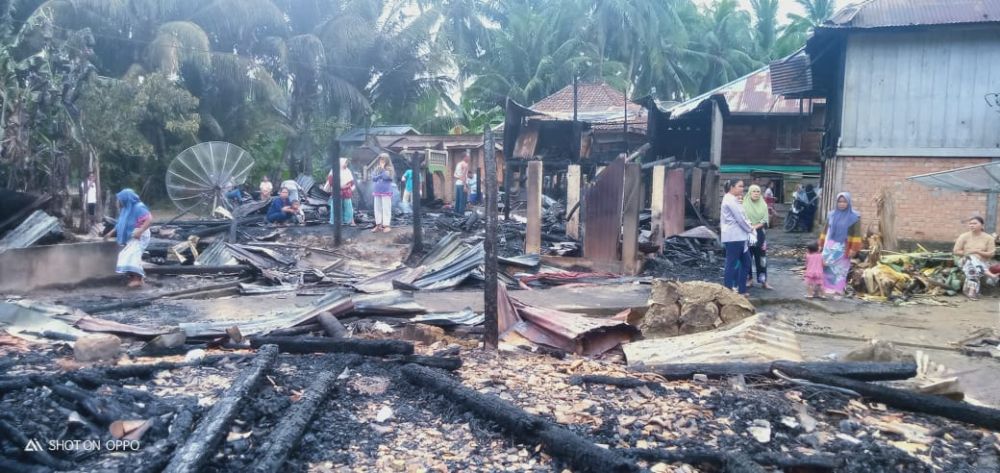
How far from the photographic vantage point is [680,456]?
4.16 m

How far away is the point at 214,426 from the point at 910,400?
4.44m

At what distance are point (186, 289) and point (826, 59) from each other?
13660mm

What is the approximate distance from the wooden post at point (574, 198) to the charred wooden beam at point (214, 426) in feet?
28.4

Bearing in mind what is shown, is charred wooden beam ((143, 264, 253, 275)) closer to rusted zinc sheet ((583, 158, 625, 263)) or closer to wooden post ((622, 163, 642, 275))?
rusted zinc sheet ((583, 158, 625, 263))

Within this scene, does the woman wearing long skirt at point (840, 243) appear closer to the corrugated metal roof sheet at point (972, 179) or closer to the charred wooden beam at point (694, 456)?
the corrugated metal roof sheet at point (972, 179)

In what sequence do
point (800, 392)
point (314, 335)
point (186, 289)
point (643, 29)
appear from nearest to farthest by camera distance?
point (800, 392) → point (314, 335) → point (186, 289) → point (643, 29)

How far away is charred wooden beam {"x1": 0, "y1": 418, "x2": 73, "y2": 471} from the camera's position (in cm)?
376

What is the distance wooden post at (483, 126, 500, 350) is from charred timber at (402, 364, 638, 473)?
1.00 m

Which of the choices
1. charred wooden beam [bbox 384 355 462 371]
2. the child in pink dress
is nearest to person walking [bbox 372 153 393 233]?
the child in pink dress

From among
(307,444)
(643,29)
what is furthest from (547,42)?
(307,444)

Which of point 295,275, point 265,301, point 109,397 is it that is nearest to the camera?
point 109,397

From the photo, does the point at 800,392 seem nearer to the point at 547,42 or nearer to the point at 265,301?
the point at 265,301

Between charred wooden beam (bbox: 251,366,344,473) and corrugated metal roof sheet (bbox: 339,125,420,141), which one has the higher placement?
corrugated metal roof sheet (bbox: 339,125,420,141)

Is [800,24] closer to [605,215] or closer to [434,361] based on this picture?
[605,215]
